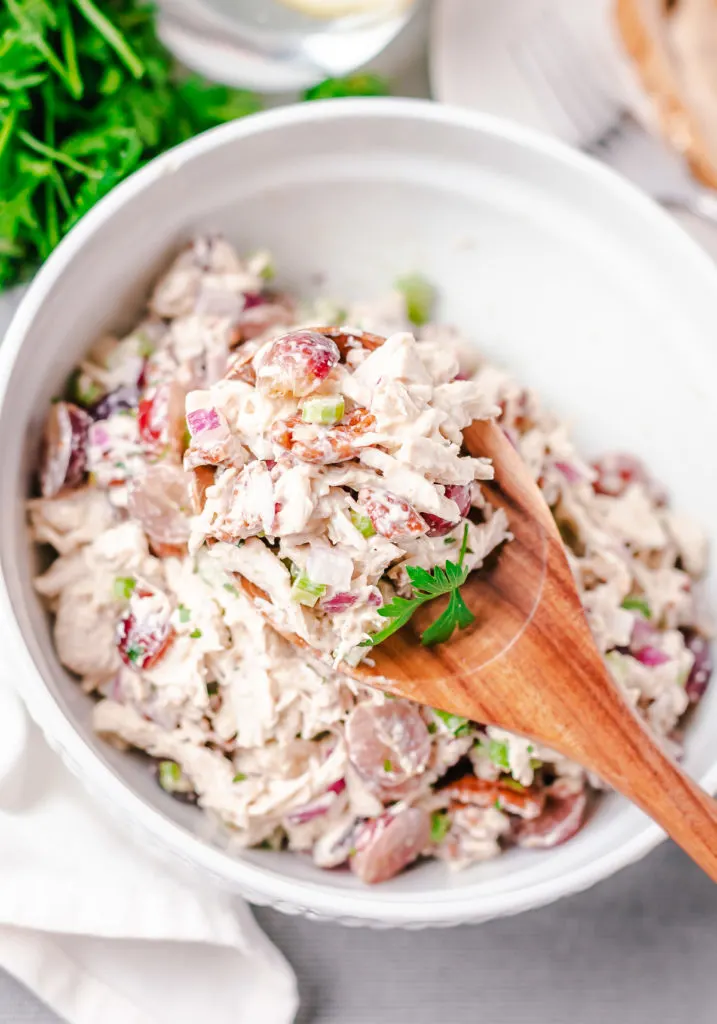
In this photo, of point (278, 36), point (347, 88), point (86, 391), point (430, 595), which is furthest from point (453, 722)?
point (278, 36)

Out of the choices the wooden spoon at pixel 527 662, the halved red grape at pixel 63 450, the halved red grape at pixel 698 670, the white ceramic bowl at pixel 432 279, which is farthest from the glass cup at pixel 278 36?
the halved red grape at pixel 698 670

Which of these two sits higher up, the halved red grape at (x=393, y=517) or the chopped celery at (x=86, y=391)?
the halved red grape at (x=393, y=517)

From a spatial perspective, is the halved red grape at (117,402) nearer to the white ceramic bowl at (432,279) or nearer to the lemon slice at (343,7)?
the white ceramic bowl at (432,279)

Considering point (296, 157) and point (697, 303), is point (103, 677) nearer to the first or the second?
point (296, 157)

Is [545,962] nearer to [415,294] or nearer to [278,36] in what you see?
[415,294]

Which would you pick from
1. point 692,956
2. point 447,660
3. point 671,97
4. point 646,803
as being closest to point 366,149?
point 671,97

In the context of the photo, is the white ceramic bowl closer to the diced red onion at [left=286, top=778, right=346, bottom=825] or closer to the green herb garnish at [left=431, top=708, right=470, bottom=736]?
the diced red onion at [left=286, top=778, right=346, bottom=825]
